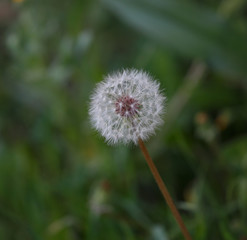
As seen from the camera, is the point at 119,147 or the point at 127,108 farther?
the point at 119,147

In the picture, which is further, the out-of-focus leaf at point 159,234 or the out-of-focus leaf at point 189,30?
the out-of-focus leaf at point 189,30

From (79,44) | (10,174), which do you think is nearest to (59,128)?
(10,174)

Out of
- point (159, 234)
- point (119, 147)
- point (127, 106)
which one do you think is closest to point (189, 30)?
point (119, 147)

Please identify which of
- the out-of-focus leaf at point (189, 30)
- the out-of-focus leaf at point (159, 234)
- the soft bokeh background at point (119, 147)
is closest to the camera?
the out-of-focus leaf at point (159, 234)

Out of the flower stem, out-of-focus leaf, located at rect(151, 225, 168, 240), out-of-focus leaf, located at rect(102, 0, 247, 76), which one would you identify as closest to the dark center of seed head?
the flower stem

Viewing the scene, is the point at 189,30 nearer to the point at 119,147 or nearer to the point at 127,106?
the point at 119,147

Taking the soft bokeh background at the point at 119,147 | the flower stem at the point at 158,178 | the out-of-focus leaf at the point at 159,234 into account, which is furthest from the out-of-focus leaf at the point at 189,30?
the flower stem at the point at 158,178

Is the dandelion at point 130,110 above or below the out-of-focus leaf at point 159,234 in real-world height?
above

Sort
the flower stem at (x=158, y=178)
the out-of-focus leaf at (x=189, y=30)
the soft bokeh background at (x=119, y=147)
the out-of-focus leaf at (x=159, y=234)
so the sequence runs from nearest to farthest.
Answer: the flower stem at (x=158, y=178) → the out-of-focus leaf at (x=159, y=234) → the soft bokeh background at (x=119, y=147) → the out-of-focus leaf at (x=189, y=30)

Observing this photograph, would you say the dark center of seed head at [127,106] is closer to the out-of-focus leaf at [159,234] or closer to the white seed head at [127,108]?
the white seed head at [127,108]
